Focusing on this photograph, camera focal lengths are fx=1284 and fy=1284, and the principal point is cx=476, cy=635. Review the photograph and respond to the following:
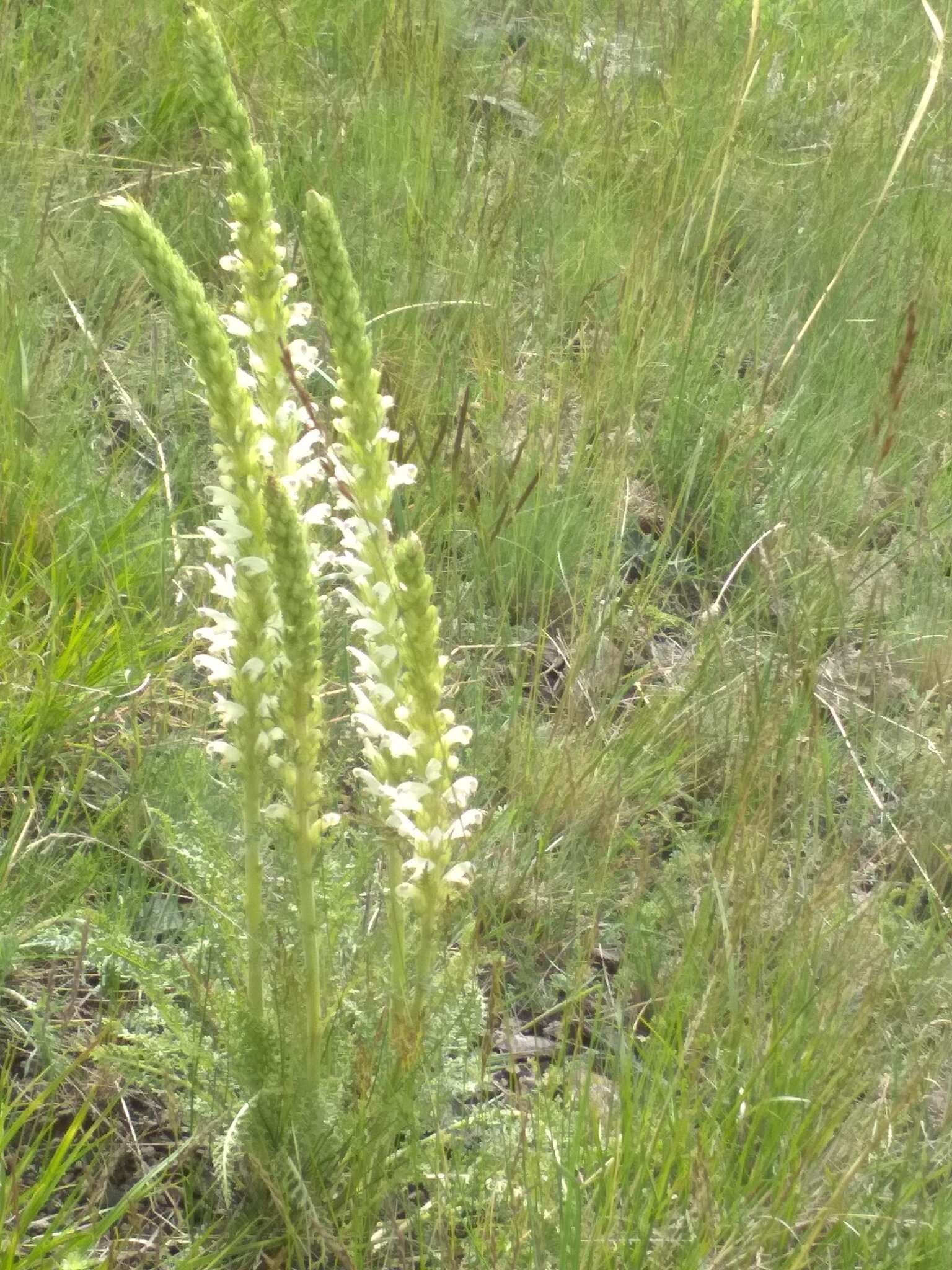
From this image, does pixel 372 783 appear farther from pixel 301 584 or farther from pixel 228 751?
pixel 301 584

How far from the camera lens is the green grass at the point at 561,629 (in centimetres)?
164

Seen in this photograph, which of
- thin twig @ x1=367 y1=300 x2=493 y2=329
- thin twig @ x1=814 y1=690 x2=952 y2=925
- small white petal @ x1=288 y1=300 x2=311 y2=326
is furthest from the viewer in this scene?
thin twig @ x1=367 y1=300 x2=493 y2=329

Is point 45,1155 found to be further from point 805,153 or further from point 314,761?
point 805,153

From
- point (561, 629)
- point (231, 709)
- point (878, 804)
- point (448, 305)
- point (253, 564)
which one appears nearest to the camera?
point (253, 564)

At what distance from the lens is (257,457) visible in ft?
4.69

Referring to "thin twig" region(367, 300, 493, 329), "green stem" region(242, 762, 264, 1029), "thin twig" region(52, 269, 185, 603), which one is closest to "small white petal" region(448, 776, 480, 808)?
"green stem" region(242, 762, 264, 1029)

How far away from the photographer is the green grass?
5.38ft

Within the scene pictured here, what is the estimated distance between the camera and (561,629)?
114 inches

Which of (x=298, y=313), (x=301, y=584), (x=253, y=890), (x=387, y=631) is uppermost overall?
(x=298, y=313)

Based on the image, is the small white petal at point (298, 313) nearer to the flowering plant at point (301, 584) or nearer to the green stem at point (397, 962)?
the flowering plant at point (301, 584)

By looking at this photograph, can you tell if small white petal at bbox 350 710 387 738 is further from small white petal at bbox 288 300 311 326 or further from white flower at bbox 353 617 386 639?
small white petal at bbox 288 300 311 326

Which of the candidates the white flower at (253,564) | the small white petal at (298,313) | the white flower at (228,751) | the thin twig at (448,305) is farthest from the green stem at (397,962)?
the thin twig at (448,305)

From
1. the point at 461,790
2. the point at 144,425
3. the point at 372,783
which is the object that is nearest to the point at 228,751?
the point at 372,783

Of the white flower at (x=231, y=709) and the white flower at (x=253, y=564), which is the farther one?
the white flower at (x=231, y=709)
